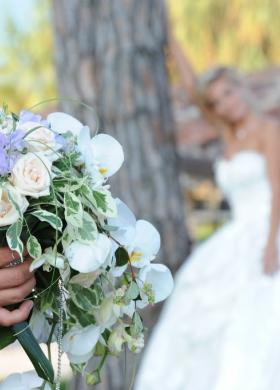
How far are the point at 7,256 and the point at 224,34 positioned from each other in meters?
13.3

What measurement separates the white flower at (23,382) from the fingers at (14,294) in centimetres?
20

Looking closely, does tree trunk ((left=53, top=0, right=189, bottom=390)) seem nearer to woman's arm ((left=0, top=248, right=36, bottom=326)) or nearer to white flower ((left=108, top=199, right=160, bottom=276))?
white flower ((left=108, top=199, right=160, bottom=276))

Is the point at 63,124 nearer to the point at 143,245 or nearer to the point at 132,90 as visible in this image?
the point at 143,245

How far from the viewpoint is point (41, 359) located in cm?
186

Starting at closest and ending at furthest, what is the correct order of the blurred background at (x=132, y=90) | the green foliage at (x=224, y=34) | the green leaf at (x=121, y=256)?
the green leaf at (x=121, y=256), the blurred background at (x=132, y=90), the green foliage at (x=224, y=34)

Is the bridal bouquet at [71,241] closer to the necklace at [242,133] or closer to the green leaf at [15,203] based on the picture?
the green leaf at [15,203]

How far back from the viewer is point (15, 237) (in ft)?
5.57

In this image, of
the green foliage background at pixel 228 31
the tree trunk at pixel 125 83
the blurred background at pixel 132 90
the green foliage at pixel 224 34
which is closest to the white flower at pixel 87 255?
the blurred background at pixel 132 90

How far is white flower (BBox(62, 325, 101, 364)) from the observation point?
1960mm

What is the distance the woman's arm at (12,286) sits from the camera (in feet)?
5.88

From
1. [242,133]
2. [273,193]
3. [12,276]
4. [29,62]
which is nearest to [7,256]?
[12,276]

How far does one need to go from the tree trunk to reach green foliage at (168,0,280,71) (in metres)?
10.2

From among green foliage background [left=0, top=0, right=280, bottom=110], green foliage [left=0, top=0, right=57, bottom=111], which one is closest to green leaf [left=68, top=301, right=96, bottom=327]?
green foliage background [left=0, top=0, right=280, bottom=110]

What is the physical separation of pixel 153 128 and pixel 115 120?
0.72ft
